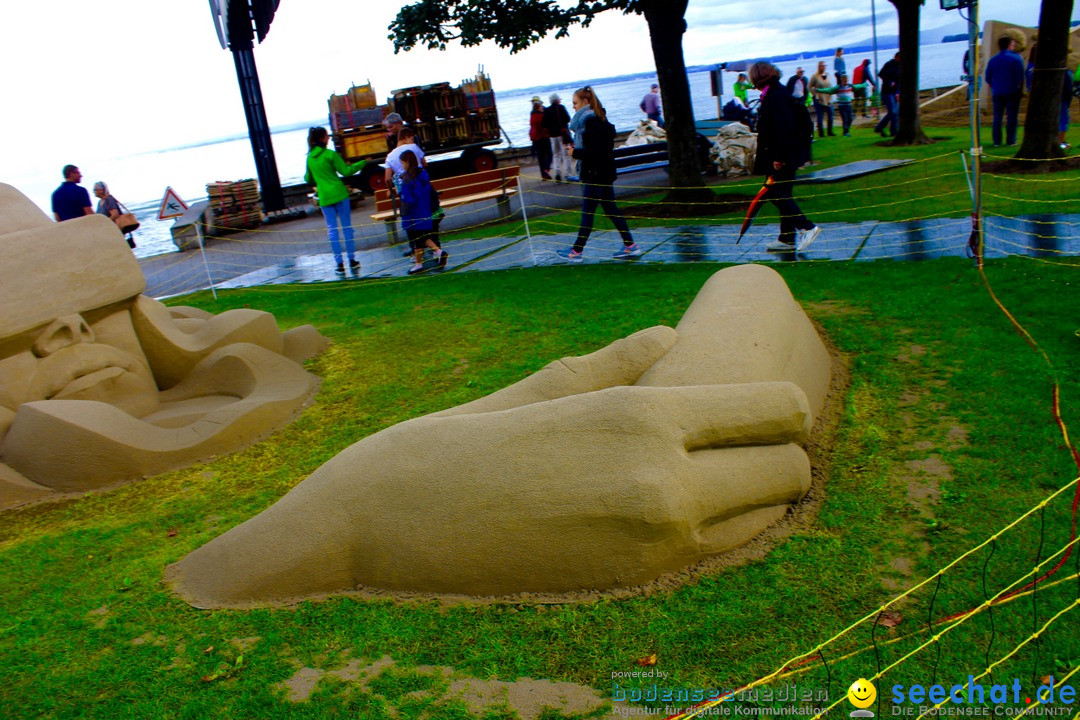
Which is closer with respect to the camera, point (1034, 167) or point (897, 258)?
point (897, 258)

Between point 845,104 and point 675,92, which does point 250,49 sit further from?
point 845,104

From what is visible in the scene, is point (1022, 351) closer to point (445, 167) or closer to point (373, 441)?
point (373, 441)

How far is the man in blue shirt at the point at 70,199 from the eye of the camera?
36.9 ft

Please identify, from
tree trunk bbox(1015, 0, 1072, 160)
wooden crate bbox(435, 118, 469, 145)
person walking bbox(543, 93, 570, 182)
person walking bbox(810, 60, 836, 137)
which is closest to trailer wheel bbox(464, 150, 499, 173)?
wooden crate bbox(435, 118, 469, 145)

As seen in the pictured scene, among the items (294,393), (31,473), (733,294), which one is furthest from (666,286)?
(31,473)

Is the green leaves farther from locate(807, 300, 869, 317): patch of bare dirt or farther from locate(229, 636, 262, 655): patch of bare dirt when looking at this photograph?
locate(229, 636, 262, 655): patch of bare dirt

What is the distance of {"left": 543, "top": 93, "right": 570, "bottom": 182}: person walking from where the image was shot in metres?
16.2

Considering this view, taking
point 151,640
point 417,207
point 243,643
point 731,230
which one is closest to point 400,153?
point 417,207

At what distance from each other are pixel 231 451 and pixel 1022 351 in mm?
5716

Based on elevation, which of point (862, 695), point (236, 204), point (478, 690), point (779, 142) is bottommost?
point (478, 690)

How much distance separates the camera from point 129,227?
1323 cm

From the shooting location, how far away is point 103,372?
6.18 meters

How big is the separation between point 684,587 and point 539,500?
76 centimetres

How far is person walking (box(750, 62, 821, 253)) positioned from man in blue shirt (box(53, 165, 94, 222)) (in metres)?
9.17
